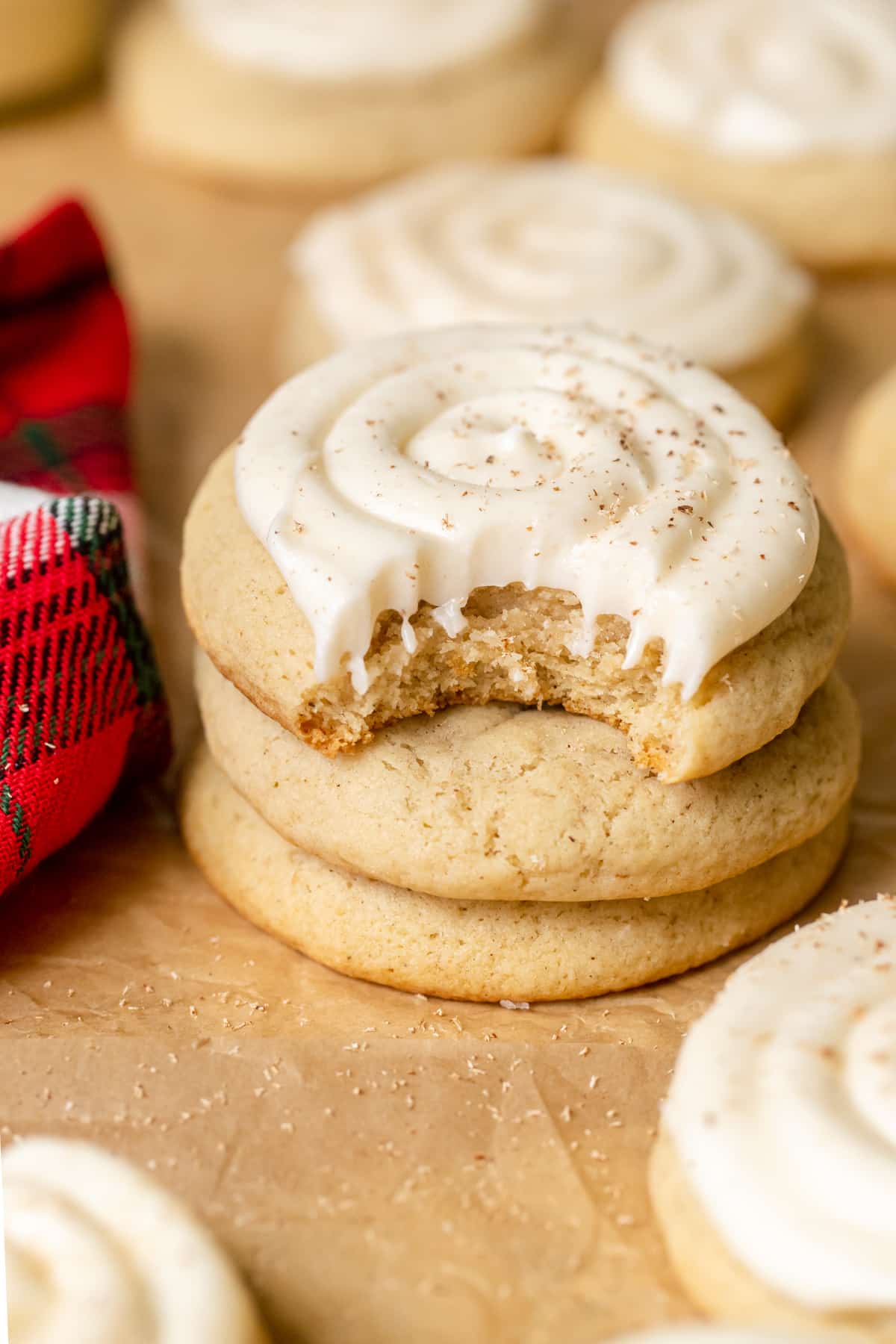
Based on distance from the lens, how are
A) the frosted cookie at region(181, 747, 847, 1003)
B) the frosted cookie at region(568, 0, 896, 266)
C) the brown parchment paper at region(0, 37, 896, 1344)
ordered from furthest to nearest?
the frosted cookie at region(568, 0, 896, 266), the frosted cookie at region(181, 747, 847, 1003), the brown parchment paper at region(0, 37, 896, 1344)

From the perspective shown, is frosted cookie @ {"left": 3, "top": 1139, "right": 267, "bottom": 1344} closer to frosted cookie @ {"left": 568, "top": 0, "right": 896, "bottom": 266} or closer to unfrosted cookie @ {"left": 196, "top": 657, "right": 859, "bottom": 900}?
unfrosted cookie @ {"left": 196, "top": 657, "right": 859, "bottom": 900}

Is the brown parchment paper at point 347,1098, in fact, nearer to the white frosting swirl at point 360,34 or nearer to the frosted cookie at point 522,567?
the frosted cookie at point 522,567

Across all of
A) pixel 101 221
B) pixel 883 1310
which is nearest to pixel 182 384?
pixel 101 221

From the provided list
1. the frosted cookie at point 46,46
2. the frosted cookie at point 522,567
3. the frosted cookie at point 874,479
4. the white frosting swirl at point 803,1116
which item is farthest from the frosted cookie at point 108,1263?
the frosted cookie at point 46,46

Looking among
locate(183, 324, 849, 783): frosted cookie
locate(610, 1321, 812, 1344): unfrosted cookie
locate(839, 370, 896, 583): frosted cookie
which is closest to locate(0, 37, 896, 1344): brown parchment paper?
locate(610, 1321, 812, 1344): unfrosted cookie

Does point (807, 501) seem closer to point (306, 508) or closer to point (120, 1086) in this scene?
point (306, 508)

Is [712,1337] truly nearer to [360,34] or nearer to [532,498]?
[532,498]
